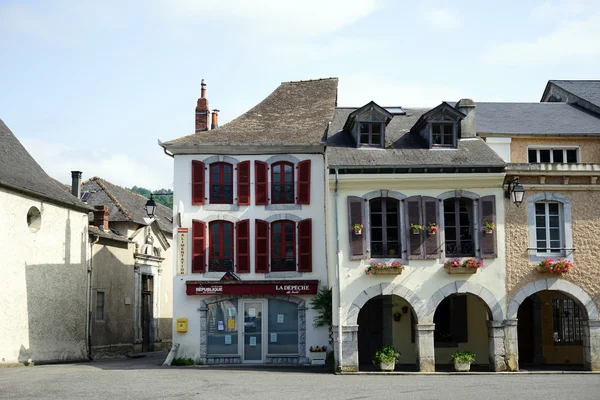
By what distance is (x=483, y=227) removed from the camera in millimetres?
21406

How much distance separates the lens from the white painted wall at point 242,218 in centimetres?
2411

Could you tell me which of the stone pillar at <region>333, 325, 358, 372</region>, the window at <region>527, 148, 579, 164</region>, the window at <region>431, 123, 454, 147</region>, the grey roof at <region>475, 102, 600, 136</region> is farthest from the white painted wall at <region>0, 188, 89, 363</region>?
the window at <region>527, 148, 579, 164</region>

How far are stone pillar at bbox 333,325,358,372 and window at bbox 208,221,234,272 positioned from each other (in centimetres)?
506

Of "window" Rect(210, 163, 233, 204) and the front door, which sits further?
"window" Rect(210, 163, 233, 204)

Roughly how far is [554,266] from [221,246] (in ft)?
33.2

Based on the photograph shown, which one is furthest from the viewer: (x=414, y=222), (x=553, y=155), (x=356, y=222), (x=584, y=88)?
(x=584, y=88)

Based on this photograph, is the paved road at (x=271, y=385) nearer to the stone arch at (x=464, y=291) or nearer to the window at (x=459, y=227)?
the stone arch at (x=464, y=291)

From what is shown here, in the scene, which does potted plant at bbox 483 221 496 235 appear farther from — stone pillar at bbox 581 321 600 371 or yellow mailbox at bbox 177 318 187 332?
yellow mailbox at bbox 177 318 187 332

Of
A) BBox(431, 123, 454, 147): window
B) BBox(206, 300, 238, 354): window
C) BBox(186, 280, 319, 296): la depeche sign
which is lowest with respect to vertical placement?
BBox(206, 300, 238, 354): window

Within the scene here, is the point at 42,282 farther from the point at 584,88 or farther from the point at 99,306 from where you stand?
the point at 584,88

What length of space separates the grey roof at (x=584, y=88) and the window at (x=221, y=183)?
12719 mm

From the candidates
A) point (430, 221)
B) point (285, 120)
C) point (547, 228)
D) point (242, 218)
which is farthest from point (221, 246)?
point (547, 228)

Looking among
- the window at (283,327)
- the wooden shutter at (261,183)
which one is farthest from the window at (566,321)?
the wooden shutter at (261,183)

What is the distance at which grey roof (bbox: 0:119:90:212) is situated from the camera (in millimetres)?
23703
